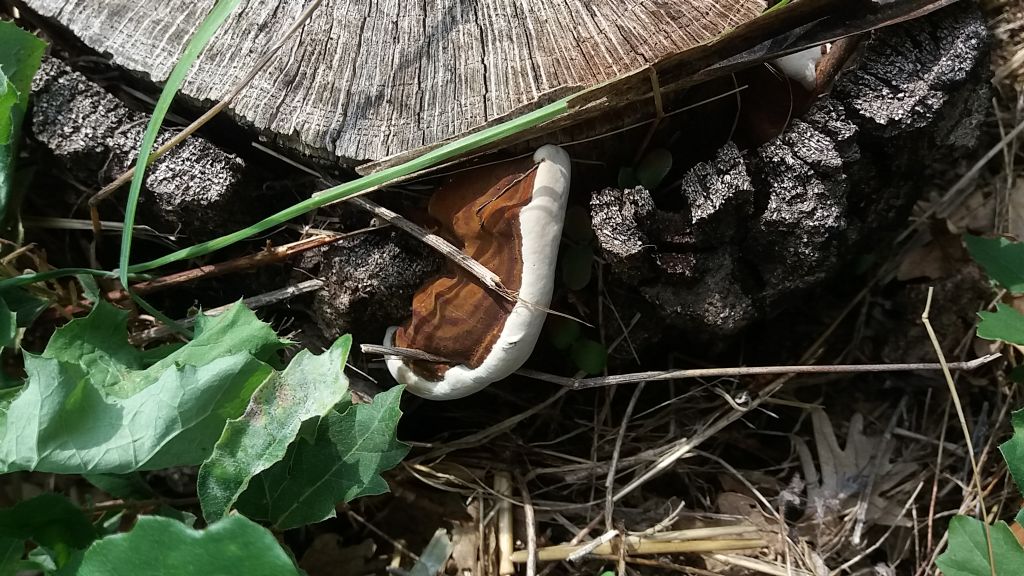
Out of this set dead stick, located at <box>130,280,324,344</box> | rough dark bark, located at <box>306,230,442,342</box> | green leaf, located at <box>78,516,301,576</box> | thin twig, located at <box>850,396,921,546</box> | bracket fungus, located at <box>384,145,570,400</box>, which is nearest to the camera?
green leaf, located at <box>78,516,301,576</box>

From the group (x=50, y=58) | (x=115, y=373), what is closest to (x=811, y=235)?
(x=115, y=373)

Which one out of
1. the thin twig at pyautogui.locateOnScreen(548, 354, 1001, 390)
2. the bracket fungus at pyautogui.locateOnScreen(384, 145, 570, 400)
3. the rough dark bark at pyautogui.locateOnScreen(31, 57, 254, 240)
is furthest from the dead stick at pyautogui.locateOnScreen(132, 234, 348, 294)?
the thin twig at pyautogui.locateOnScreen(548, 354, 1001, 390)

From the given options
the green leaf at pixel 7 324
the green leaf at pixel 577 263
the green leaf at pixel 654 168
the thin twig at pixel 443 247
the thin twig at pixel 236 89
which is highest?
the thin twig at pixel 236 89

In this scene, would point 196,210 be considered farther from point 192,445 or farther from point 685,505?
point 685,505

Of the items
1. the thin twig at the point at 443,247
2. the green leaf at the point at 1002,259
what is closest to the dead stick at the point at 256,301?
the thin twig at the point at 443,247

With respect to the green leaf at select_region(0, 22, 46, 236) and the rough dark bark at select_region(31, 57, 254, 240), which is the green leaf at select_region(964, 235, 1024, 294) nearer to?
the rough dark bark at select_region(31, 57, 254, 240)

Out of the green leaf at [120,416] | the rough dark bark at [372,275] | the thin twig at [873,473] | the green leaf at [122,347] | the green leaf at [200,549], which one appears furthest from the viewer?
the thin twig at [873,473]

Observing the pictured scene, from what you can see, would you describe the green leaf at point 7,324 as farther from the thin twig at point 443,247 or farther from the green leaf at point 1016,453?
the green leaf at point 1016,453
